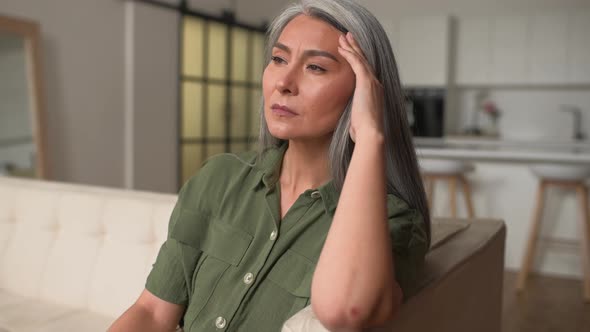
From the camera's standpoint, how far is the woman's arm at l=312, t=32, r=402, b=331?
88cm

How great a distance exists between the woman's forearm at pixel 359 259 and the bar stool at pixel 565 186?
2990 mm

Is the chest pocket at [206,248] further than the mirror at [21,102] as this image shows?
No

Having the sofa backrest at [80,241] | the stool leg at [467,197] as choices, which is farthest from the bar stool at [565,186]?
the sofa backrest at [80,241]

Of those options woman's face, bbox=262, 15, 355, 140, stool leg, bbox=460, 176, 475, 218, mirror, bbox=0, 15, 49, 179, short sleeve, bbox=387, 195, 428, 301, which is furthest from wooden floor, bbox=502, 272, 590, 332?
mirror, bbox=0, 15, 49, 179

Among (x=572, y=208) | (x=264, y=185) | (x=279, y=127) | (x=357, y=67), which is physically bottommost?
(x=572, y=208)

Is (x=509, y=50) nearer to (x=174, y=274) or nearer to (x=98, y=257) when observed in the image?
(x=98, y=257)

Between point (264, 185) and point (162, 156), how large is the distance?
14.8 feet

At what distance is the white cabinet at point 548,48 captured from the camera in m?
6.21

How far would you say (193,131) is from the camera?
20.0 feet

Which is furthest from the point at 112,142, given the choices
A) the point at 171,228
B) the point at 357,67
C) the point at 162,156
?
the point at 357,67

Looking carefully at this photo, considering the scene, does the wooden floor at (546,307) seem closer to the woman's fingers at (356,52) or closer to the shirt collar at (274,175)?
the shirt collar at (274,175)

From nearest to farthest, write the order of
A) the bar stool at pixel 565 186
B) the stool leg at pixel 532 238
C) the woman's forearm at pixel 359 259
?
the woman's forearm at pixel 359 259 → the bar stool at pixel 565 186 → the stool leg at pixel 532 238

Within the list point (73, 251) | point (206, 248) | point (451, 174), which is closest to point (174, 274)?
point (206, 248)

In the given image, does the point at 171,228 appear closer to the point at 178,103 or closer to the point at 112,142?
the point at 112,142
